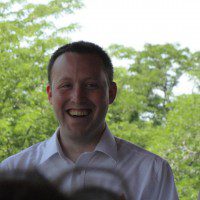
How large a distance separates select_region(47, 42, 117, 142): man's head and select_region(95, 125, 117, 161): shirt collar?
0.02 metres

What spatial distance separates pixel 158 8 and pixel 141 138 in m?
2.98

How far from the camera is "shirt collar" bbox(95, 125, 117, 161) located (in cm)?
123

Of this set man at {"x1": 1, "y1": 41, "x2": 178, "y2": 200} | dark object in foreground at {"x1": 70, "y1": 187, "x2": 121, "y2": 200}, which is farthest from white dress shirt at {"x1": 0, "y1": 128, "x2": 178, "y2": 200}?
dark object in foreground at {"x1": 70, "y1": 187, "x2": 121, "y2": 200}

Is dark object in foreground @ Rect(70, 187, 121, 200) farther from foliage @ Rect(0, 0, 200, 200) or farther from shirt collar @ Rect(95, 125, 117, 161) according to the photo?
foliage @ Rect(0, 0, 200, 200)

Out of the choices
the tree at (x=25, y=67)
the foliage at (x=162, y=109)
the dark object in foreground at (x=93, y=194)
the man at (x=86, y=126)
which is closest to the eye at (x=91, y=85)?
the man at (x=86, y=126)

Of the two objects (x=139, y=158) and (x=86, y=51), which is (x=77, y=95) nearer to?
(x=86, y=51)

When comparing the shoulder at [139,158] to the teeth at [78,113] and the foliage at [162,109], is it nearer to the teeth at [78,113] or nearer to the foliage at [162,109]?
the teeth at [78,113]

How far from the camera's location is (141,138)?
6691 millimetres

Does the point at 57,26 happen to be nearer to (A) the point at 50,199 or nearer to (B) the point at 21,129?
(B) the point at 21,129

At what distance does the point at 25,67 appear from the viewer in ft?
19.0

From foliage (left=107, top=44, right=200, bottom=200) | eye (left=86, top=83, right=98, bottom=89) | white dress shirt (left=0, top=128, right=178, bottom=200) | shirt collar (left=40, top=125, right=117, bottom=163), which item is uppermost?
eye (left=86, top=83, right=98, bottom=89)

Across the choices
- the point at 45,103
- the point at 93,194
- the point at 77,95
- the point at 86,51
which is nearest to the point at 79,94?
the point at 77,95

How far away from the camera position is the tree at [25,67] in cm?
548

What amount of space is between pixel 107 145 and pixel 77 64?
0.20m
